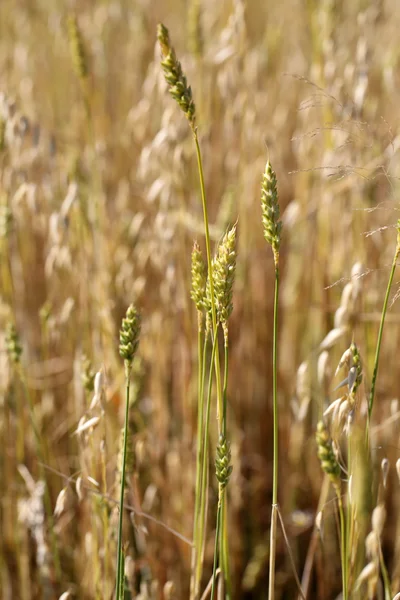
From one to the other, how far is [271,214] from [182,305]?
31.1 inches

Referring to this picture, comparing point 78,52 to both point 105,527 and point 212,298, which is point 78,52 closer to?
point 212,298

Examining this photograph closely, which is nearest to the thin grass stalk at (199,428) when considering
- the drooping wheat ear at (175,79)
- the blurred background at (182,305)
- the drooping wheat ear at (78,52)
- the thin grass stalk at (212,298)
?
the thin grass stalk at (212,298)

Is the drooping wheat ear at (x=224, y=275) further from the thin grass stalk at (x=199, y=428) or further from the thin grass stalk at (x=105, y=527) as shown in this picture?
the thin grass stalk at (x=105, y=527)

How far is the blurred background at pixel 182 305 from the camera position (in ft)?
4.06

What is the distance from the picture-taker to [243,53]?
1421 mm

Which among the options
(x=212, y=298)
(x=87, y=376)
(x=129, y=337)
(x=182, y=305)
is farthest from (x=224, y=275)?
(x=182, y=305)

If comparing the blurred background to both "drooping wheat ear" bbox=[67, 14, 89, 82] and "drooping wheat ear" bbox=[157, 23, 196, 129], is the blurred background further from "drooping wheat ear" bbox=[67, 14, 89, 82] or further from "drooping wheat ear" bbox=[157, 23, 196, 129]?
"drooping wheat ear" bbox=[157, 23, 196, 129]

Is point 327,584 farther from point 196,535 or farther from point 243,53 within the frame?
point 243,53

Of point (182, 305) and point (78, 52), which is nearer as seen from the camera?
point (78, 52)

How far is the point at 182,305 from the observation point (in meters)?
1.43

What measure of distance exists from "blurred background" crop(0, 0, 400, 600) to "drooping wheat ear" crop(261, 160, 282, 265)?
0.39 meters

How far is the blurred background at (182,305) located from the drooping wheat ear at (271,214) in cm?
39

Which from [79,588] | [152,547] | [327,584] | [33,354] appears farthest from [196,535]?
[33,354]

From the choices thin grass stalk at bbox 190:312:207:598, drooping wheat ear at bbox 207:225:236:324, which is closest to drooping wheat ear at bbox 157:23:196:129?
drooping wheat ear at bbox 207:225:236:324
